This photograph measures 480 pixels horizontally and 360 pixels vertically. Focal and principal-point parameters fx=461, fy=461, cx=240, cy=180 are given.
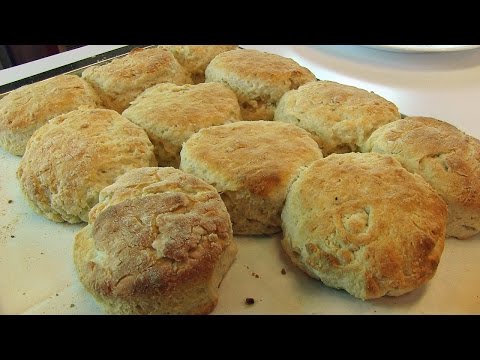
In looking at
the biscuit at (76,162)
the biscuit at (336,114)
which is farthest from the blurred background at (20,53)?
the biscuit at (336,114)

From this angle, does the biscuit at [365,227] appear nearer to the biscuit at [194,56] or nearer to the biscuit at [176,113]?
the biscuit at [176,113]

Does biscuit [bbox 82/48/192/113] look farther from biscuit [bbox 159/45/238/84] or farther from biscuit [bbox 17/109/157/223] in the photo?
biscuit [bbox 17/109/157/223]

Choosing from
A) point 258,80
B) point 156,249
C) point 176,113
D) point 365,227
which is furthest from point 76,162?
point 365,227

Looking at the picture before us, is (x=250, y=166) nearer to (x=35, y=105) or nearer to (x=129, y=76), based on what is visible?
(x=129, y=76)

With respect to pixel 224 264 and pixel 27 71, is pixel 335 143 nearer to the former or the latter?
pixel 224 264

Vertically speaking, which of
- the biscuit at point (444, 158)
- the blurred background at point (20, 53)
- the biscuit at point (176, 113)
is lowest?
the blurred background at point (20, 53)
